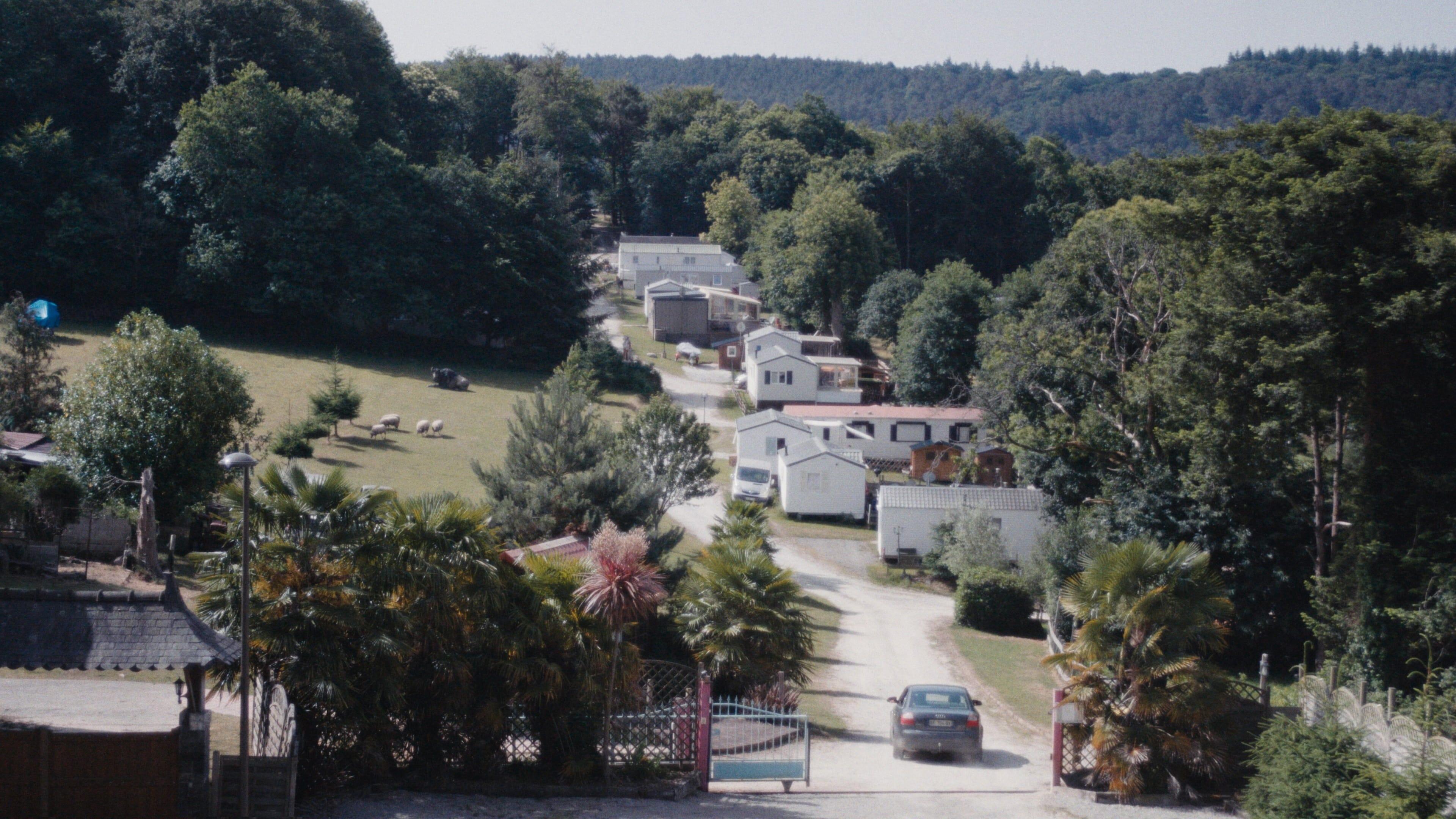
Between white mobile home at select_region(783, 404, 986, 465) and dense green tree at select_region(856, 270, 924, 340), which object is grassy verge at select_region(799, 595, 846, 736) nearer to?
white mobile home at select_region(783, 404, 986, 465)

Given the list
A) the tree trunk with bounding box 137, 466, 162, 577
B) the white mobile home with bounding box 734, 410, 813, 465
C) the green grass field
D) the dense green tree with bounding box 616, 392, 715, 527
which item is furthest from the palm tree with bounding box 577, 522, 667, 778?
the white mobile home with bounding box 734, 410, 813, 465

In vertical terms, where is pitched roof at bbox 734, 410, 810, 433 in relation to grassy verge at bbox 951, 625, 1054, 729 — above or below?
above

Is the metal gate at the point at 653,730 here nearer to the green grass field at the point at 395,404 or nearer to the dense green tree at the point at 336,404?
the green grass field at the point at 395,404

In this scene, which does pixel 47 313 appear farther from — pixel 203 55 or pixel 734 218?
pixel 734 218

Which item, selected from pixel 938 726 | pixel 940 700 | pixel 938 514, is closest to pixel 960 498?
pixel 938 514

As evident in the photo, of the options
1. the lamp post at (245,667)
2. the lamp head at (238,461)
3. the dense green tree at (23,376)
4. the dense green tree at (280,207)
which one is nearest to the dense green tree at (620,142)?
Result: the dense green tree at (280,207)

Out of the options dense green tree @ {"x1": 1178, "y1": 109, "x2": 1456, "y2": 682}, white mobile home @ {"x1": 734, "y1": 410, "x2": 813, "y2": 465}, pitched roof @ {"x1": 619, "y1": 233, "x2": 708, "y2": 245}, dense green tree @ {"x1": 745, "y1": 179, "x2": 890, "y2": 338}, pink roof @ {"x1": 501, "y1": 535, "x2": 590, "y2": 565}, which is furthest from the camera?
pitched roof @ {"x1": 619, "y1": 233, "x2": 708, "y2": 245}

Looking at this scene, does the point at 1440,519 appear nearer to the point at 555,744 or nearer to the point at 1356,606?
the point at 1356,606

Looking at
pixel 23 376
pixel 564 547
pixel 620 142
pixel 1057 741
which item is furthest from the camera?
pixel 620 142
